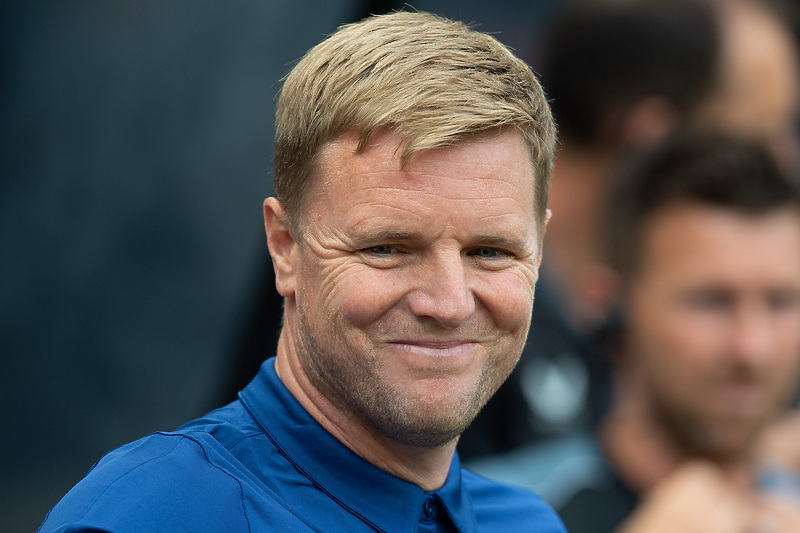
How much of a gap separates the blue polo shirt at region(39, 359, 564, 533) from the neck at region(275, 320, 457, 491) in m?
0.02

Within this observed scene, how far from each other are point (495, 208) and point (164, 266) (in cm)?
272

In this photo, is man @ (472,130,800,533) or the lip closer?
the lip

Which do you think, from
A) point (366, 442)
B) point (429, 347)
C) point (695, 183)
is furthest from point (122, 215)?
point (429, 347)

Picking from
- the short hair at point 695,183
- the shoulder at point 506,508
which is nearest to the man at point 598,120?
the short hair at point 695,183

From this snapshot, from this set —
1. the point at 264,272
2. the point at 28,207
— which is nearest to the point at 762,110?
the point at 264,272

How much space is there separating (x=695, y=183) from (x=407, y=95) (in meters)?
2.66

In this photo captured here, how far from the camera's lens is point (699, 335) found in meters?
3.71

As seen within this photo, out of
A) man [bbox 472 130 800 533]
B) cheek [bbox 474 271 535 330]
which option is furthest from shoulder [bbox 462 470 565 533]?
man [bbox 472 130 800 533]

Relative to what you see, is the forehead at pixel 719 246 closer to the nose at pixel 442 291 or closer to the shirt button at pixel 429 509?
the shirt button at pixel 429 509

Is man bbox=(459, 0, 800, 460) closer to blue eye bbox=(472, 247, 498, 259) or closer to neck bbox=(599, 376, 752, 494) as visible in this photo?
neck bbox=(599, 376, 752, 494)

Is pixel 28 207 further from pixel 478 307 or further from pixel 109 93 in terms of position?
pixel 478 307

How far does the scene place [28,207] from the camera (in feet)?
12.6

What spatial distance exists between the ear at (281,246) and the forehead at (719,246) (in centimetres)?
249

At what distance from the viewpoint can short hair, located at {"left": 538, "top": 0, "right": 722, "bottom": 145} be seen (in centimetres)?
477
